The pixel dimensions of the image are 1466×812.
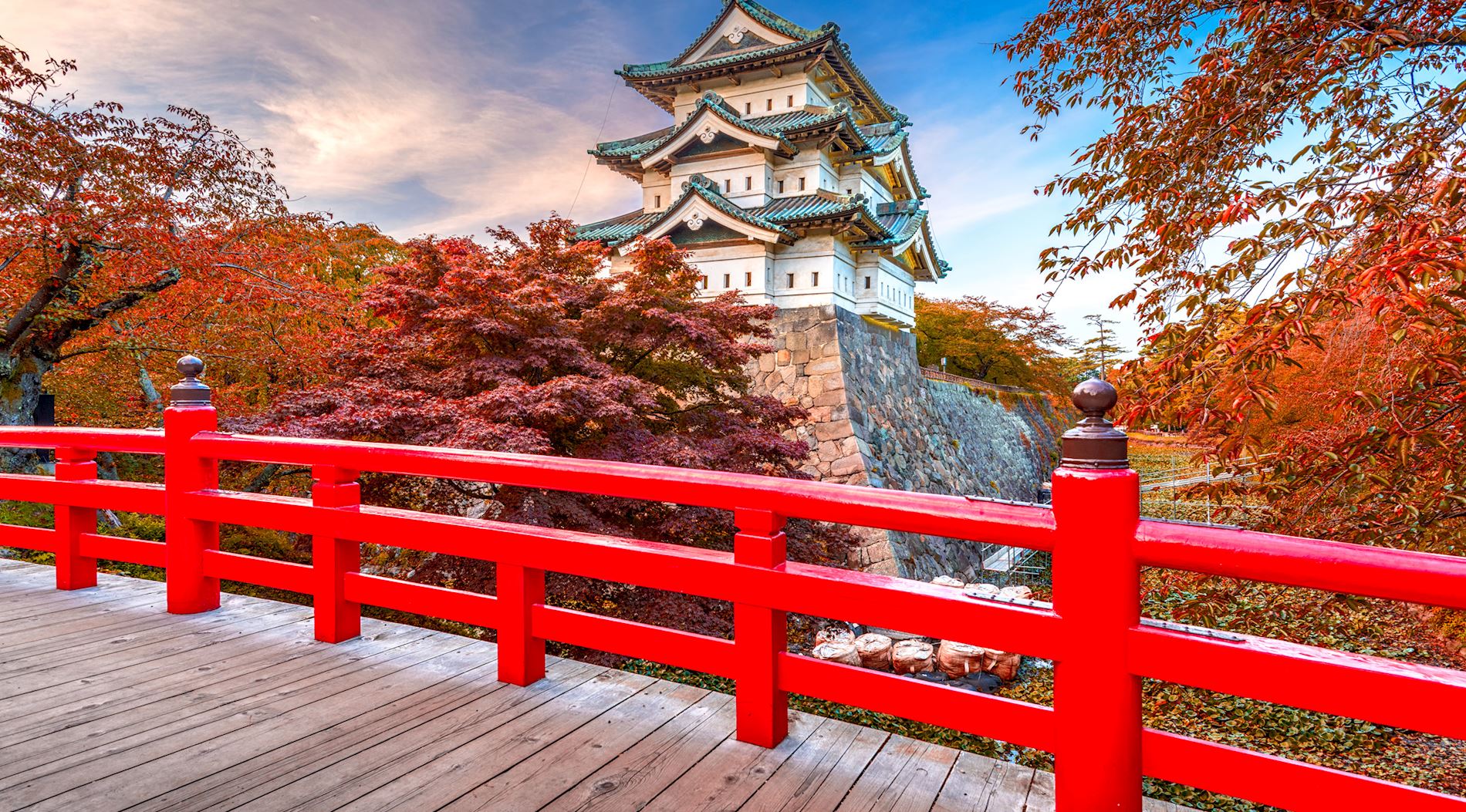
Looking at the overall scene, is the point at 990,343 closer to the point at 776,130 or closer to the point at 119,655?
the point at 776,130

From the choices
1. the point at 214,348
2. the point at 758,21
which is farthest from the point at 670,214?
the point at 214,348

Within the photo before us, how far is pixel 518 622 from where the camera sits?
2.45 metres

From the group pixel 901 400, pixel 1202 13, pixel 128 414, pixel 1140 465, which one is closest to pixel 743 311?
pixel 1202 13

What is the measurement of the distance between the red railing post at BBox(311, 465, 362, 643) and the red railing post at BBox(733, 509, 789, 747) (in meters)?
1.59

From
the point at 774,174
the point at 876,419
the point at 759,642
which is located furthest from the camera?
the point at 774,174

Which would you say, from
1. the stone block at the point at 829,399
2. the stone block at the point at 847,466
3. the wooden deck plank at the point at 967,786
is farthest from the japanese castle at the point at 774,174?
→ the wooden deck plank at the point at 967,786

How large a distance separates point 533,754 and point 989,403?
2416cm

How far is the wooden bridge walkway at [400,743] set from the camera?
1810 mm

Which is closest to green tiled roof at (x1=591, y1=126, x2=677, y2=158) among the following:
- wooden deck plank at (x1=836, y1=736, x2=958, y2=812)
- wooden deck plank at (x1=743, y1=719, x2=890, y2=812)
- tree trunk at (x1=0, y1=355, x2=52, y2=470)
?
tree trunk at (x1=0, y1=355, x2=52, y2=470)

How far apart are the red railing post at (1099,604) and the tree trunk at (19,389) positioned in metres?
10.4

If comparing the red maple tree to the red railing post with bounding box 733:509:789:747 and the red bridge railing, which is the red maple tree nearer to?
the red bridge railing

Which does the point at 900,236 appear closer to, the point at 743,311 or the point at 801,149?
the point at 801,149

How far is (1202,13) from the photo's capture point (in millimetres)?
3252

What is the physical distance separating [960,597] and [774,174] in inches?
677
